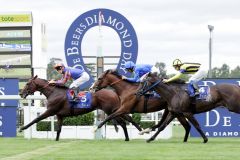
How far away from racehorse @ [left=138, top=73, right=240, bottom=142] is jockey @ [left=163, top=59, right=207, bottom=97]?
0.46 ft

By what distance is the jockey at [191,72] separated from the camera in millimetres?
14906

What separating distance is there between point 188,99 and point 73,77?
2.90 metres

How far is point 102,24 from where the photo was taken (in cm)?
1825

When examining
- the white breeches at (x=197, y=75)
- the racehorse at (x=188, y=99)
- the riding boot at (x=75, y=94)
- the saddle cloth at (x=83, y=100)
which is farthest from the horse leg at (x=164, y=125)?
the riding boot at (x=75, y=94)

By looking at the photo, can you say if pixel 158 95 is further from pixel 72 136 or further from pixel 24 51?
pixel 24 51

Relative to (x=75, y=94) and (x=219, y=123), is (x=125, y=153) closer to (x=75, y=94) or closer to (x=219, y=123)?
(x=75, y=94)

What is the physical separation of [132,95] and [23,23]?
54762 mm

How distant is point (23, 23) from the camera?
6919cm

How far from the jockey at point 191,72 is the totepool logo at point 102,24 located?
341 centimetres

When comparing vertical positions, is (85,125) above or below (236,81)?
below

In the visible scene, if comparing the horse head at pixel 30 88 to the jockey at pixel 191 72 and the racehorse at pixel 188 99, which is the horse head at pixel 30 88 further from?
the jockey at pixel 191 72

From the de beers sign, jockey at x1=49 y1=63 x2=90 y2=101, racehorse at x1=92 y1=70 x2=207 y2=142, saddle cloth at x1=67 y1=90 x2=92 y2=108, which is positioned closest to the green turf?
racehorse at x1=92 y1=70 x2=207 y2=142

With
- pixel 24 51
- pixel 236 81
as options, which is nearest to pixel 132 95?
pixel 236 81

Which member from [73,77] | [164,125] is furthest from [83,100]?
[164,125]
